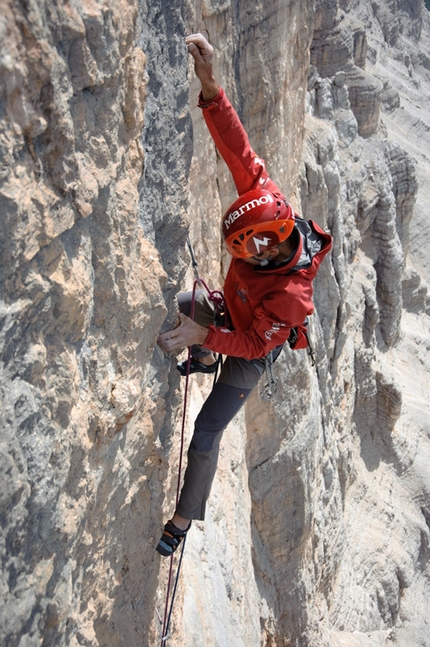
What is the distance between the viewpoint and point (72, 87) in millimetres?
2184

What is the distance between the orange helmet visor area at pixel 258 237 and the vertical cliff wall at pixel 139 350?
30 centimetres

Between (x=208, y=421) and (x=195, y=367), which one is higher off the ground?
(x=195, y=367)

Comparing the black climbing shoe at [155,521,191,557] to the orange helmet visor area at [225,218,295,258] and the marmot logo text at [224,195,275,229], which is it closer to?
the orange helmet visor area at [225,218,295,258]

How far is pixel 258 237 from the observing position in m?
3.60

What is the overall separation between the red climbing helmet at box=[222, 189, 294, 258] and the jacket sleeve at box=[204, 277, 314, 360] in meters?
0.34

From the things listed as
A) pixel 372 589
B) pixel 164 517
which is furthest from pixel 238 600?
pixel 372 589

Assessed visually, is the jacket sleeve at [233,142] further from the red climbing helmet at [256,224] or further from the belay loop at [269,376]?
the belay loop at [269,376]

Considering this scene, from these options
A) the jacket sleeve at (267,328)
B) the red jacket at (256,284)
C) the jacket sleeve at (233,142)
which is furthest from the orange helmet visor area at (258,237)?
the jacket sleeve at (233,142)

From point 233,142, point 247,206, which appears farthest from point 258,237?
point 233,142

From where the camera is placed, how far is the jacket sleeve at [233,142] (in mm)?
3898

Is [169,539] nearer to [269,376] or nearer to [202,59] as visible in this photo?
[269,376]

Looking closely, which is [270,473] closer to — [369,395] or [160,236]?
[160,236]

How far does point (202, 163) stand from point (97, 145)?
336cm

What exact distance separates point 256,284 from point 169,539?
5.36 feet
